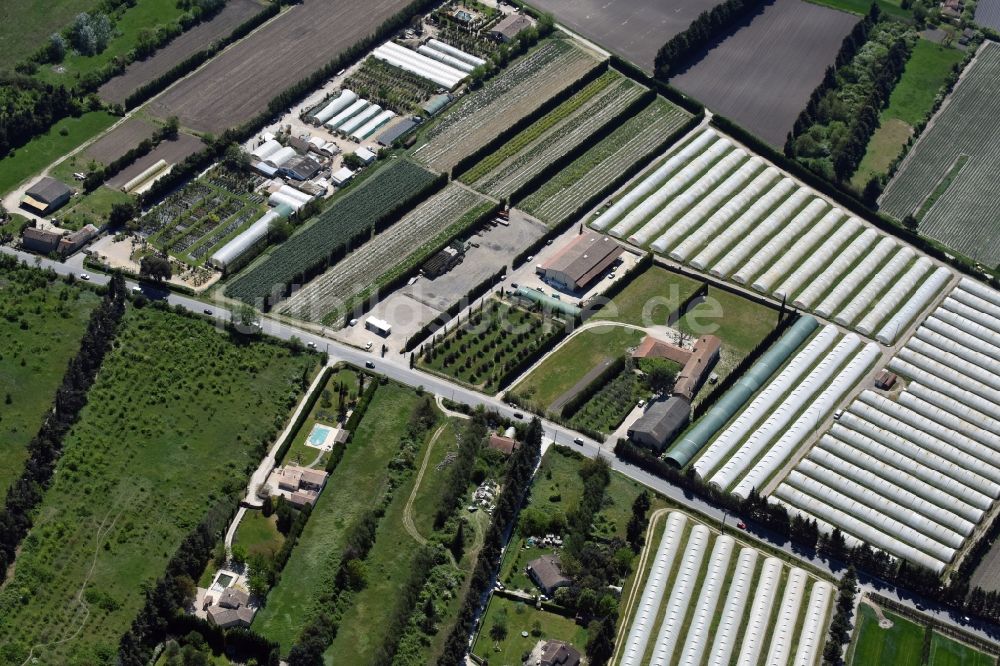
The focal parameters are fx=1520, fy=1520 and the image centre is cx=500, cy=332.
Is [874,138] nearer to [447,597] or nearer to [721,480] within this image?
[721,480]

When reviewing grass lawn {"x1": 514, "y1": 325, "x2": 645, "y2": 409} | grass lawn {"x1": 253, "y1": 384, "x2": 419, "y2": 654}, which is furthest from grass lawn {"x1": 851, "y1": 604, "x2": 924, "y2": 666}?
grass lawn {"x1": 253, "y1": 384, "x2": 419, "y2": 654}

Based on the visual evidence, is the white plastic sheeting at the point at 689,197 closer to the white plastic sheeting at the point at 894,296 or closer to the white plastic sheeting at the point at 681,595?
the white plastic sheeting at the point at 894,296

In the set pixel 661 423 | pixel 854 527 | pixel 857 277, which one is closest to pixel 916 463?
pixel 854 527

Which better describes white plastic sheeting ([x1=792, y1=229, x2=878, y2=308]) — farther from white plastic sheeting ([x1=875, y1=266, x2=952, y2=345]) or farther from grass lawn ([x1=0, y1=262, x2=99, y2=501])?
Answer: grass lawn ([x1=0, y1=262, x2=99, y2=501])

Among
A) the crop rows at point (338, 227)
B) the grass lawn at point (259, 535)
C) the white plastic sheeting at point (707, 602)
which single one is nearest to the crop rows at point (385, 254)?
the crop rows at point (338, 227)

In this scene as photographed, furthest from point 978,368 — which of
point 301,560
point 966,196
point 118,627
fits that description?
point 118,627

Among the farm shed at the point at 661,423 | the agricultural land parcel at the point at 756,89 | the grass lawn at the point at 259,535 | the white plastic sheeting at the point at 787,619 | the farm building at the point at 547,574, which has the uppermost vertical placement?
the agricultural land parcel at the point at 756,89

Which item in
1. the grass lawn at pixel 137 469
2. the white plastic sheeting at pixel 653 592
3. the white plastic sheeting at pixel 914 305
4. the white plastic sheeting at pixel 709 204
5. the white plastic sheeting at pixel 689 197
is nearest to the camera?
the grass lawn at pixel 137 469
